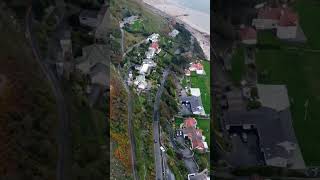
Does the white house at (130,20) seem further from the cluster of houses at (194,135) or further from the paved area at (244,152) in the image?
the paved area at (244,152)

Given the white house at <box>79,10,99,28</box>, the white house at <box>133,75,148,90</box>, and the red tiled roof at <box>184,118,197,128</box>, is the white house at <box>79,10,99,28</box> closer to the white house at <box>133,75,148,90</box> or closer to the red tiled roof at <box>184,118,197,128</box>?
the white house at <box>133,75,148,90</box>

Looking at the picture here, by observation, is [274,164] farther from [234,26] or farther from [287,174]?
[234,26]

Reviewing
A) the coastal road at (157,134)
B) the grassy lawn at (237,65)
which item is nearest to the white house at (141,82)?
the coastal road at (157,134)

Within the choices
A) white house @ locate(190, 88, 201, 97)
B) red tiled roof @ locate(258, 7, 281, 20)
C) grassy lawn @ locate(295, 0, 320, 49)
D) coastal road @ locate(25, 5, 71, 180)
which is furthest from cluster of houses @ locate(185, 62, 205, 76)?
coastal road @ locate(25, 5, 71, 180)

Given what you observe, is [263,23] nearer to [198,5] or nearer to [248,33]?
[248,33]

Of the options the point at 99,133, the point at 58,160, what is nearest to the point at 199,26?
the point at 99,133

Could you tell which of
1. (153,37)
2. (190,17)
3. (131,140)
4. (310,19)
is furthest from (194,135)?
(310,19)
